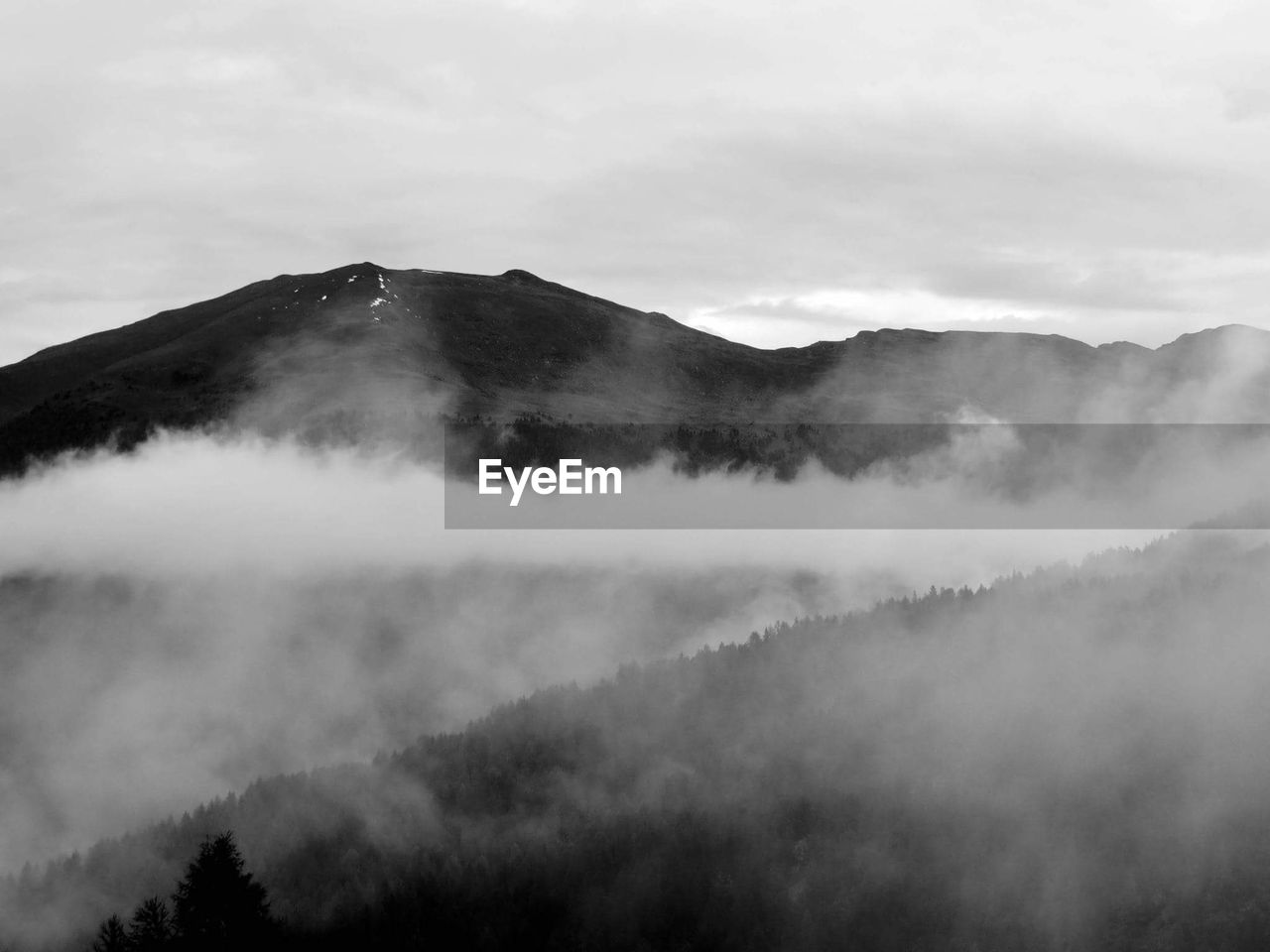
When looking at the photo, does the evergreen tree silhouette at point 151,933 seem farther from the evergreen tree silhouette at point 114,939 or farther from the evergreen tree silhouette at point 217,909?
the evergreen tree silhouette at point 217,909

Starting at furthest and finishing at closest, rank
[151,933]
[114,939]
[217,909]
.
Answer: [114,939], [217,909], [151,933]

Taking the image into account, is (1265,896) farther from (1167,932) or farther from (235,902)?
(235,902)

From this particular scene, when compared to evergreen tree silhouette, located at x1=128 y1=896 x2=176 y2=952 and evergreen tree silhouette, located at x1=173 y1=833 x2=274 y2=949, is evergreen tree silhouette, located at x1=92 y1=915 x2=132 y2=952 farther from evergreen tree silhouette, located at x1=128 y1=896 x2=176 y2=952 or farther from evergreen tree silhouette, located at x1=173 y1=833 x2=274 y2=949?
evergreen tree silhouette, located at x1=173 y1=833 x2=274 y2=949

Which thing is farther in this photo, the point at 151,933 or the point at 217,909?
the point at 217,909

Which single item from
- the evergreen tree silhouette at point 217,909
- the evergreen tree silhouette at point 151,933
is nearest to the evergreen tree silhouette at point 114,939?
the evergreen tree silhouette at point 151,933

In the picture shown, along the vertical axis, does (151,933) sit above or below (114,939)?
above

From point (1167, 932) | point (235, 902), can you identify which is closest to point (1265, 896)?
point (1167, 932)

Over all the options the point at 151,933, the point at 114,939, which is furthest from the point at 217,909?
the point at 114,939

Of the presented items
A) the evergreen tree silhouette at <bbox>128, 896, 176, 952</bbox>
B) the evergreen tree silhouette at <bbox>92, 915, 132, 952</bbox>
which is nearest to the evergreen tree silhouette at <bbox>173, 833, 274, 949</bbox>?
the evergreen tree silhouette at <bbox>128, 896, 176, 952</bbox>

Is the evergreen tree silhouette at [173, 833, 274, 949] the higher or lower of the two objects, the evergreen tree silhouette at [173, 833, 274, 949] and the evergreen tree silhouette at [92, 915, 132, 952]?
the higher

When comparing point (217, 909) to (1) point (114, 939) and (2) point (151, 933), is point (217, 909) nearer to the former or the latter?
(2) point (151, 933)
